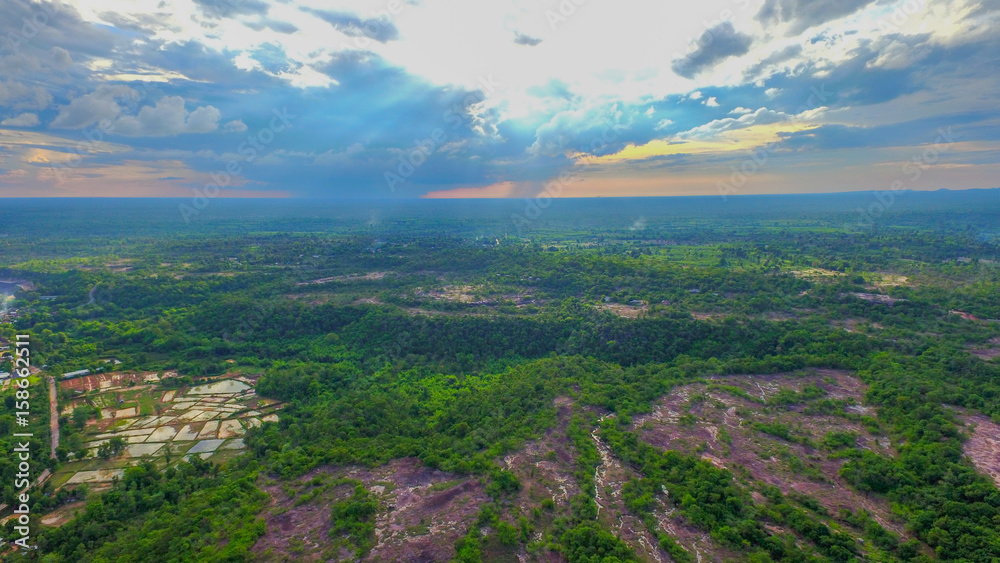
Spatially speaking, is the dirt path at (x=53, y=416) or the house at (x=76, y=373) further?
the house at (x=76, y=373)

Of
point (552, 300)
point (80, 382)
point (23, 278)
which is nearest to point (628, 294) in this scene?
point (552, 300)

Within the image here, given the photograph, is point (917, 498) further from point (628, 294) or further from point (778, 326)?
point (628, 294)

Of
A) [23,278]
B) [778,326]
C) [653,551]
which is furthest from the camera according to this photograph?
[23,278]

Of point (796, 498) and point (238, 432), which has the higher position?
point (796, 498)

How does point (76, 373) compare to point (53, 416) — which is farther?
point (76, 373)

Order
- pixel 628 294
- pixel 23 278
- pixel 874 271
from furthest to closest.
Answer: pixel 23 278
pixel 874 271
pixel 628 294

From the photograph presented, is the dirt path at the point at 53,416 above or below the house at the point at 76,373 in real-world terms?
below

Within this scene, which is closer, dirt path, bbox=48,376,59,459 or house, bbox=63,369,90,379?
dirt path, bbox=48,376,59,459

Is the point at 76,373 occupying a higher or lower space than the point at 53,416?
higher
